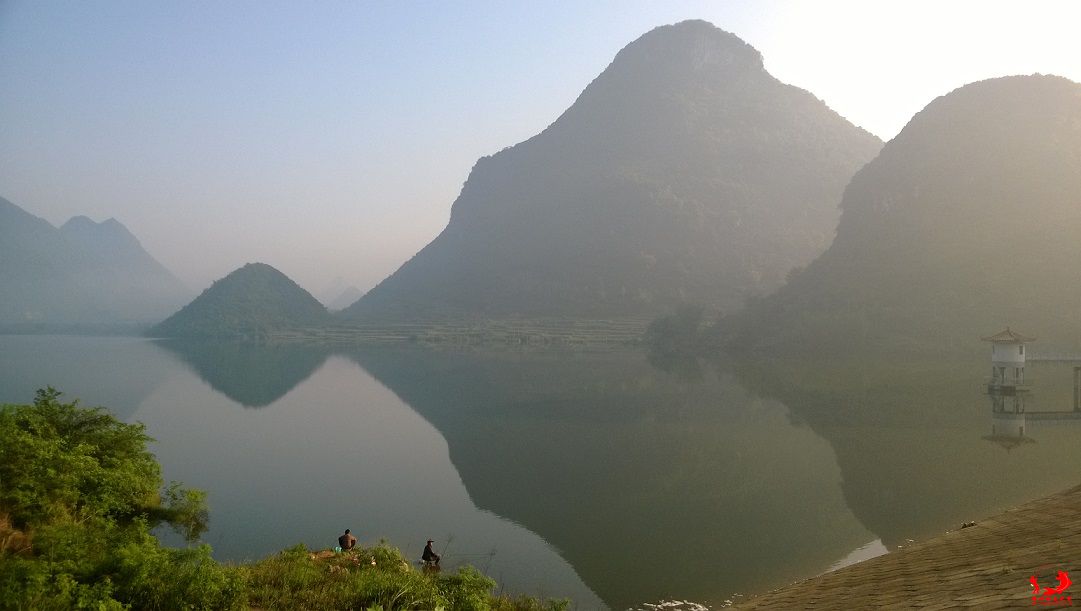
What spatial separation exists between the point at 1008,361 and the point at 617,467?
36452 millimetres

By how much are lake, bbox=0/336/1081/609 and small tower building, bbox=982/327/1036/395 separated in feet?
6.36

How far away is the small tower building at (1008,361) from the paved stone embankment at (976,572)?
37526 millimetres

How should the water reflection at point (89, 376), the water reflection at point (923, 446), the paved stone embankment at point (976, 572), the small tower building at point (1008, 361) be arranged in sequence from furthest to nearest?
the water reflection at point (89, 376) → the small tower building at point (1008, 361) → the water reflection at point (923, 446) → the paved stone embankment at point (976, 572)

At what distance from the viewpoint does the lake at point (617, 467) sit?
21094 millimetres

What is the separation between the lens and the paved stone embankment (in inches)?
315

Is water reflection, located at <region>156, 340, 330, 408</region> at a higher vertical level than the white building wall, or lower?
lower

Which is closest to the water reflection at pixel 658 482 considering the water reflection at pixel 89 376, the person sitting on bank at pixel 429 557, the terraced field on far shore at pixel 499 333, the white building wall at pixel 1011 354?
the person sitting on bank at pixel 429 557

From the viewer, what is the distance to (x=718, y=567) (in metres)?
19.6

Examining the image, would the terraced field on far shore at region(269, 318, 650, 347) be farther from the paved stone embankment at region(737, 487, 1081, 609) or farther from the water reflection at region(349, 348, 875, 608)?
the paved stone embankment at region(737, 487, 1081, 609)

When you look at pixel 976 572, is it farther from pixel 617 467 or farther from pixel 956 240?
pixel 956 240

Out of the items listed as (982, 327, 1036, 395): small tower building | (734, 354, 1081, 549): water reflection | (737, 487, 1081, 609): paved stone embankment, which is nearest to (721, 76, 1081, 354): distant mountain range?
(734, 354, 1081, 549): water reflection

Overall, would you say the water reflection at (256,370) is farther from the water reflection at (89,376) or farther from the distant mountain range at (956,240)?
the distant mountain range at (956,240)

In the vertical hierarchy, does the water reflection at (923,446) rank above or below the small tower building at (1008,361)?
below

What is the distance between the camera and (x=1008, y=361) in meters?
49.2
